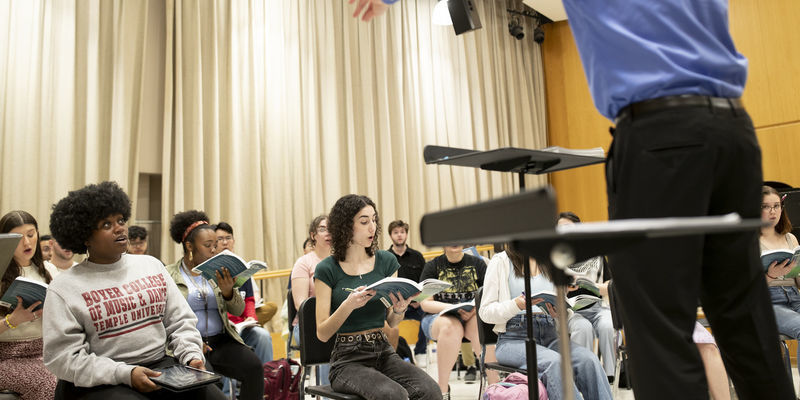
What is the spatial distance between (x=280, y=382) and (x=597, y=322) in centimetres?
213

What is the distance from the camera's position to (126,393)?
2.04m

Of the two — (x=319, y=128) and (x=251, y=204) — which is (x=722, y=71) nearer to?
(x=251, y=204)

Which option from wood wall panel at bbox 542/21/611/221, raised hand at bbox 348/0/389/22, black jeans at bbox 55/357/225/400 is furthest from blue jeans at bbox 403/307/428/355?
wood wall panel at bbox 542/21/611/221

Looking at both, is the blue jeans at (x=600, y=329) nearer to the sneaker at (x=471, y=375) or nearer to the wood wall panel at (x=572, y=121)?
the sneaker at (x=471, y=375)

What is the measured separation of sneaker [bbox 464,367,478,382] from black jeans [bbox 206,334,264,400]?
2161 millimetres

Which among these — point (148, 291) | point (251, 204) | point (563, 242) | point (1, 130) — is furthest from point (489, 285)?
point (1, 130)

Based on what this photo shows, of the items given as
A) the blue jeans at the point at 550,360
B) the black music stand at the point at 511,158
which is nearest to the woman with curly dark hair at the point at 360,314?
the blue jeans at the point at 550,360

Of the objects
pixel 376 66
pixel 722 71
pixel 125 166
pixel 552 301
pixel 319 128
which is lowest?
pixel 552 301

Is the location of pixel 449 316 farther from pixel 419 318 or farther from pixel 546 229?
pixel 546 229

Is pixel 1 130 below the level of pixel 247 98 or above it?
below

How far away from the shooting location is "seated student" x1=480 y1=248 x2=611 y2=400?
9.20ft

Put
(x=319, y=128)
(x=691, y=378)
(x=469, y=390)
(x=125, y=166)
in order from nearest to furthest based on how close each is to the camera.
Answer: (x=691, y=378), (x=469, y=390), (x=125, y=166), (x=319, y=128)

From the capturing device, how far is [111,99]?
210 inches

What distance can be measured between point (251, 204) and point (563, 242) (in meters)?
5.62
